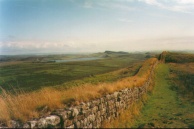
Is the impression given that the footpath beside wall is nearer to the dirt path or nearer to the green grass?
the dirt path

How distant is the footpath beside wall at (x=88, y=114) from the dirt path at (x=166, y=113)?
137 cm

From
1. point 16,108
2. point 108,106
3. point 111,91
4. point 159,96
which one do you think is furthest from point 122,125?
point 159,96

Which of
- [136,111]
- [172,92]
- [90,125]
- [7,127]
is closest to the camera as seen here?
[7,127]

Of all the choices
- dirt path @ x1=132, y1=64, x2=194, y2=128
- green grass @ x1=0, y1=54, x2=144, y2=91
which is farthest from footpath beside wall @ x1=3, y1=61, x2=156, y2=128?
green grass @ x1=0, y1=54, x2=144, y2=91

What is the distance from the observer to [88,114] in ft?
28.3

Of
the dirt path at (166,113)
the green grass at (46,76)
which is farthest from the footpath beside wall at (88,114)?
the green grass at (46,76)

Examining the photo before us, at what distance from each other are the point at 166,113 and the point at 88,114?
21.8 ft

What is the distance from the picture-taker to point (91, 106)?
29.5ft

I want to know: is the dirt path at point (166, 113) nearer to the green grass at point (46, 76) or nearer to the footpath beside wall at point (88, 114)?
the footpath beside wall at point (88, 114)

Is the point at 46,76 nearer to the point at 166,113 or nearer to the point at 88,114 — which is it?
the point at 166,113

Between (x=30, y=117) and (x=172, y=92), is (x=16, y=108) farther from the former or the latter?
(x=172, y=92)

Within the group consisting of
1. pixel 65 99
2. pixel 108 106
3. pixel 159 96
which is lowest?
pixel 159 96

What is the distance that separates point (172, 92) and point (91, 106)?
13.4 meters

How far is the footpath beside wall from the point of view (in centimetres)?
677
